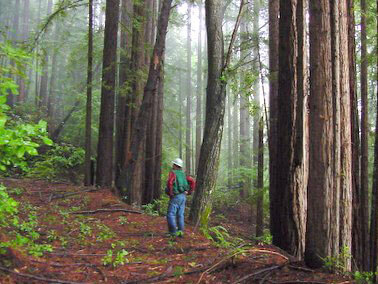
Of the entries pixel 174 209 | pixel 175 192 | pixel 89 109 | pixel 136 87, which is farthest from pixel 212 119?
pixel 89 109

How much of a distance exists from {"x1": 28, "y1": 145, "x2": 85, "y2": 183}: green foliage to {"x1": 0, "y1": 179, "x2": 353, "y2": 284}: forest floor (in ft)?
16.4

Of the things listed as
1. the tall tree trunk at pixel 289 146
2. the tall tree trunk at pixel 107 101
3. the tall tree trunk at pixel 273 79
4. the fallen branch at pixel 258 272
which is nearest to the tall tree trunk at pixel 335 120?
the fallen branch at pixel 258 272

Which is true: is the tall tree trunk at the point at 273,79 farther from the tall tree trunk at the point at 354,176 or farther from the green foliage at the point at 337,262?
the green foliage at the point at 337,262

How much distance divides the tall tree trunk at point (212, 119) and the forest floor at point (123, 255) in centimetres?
96

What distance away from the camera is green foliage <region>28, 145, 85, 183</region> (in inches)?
605

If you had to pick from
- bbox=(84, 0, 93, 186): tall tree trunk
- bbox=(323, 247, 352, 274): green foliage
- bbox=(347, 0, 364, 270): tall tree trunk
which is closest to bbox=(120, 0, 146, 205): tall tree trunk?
bbox=(84, 0, 93, 186): tall tree trunk

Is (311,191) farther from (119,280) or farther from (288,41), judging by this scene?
(288,41)

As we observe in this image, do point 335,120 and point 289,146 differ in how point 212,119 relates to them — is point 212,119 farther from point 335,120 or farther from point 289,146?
point 335,120

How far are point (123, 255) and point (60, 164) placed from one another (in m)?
11.7

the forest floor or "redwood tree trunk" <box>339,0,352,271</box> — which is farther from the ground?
"redwood tree trunk" <box>339,0,352,271</box>

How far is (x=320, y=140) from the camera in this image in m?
4.95

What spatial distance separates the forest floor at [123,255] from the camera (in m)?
4.77

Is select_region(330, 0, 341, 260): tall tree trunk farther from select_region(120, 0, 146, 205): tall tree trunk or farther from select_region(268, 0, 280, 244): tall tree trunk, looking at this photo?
select_region(120, 0, 146, 205): tall tree trunk

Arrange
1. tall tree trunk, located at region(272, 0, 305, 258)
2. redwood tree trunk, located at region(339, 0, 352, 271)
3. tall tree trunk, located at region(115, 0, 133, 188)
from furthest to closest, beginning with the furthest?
tall tree trunk, located at region(115, 0, 133, 188)
tall tree trunk, located at region(272, 0, 305, 258)
redwood tree trunk, located at region(339, 0, 352, 271)
